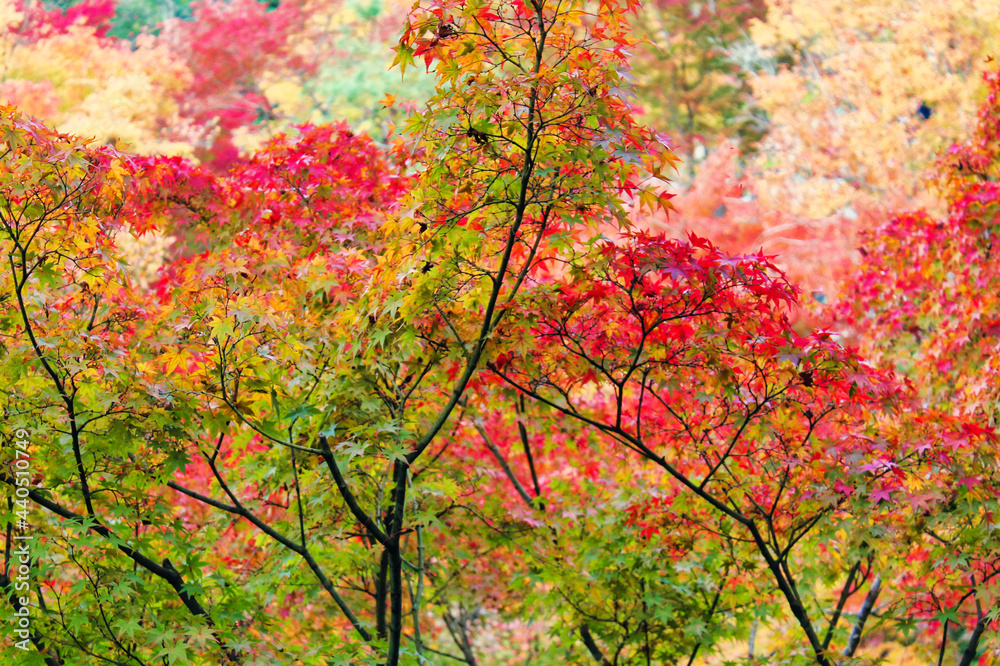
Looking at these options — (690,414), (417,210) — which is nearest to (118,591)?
(417,210)

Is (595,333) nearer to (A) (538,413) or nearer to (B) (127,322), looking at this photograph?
(A) (538,413)

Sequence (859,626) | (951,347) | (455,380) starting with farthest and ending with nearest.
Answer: (951,347) < (859,626) < (455,380)

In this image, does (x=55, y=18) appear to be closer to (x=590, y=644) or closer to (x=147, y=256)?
(x=147, y=256)

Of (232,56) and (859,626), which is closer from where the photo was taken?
(859,626)

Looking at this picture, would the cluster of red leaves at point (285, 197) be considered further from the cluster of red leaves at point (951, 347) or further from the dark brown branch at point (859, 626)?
the dark brown branch at point (859, 626)

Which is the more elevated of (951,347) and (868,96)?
(868,96)

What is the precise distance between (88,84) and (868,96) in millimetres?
15355

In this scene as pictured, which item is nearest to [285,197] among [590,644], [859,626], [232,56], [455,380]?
[455,380]

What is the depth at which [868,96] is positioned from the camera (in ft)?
49.4

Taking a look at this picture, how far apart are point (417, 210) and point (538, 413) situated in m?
2.13

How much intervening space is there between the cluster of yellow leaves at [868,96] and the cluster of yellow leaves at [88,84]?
12332 millimetres

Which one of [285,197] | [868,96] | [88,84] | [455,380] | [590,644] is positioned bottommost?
[590,644]

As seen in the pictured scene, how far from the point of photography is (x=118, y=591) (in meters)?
3.10

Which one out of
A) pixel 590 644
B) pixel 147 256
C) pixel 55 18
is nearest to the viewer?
pixel 590 644
